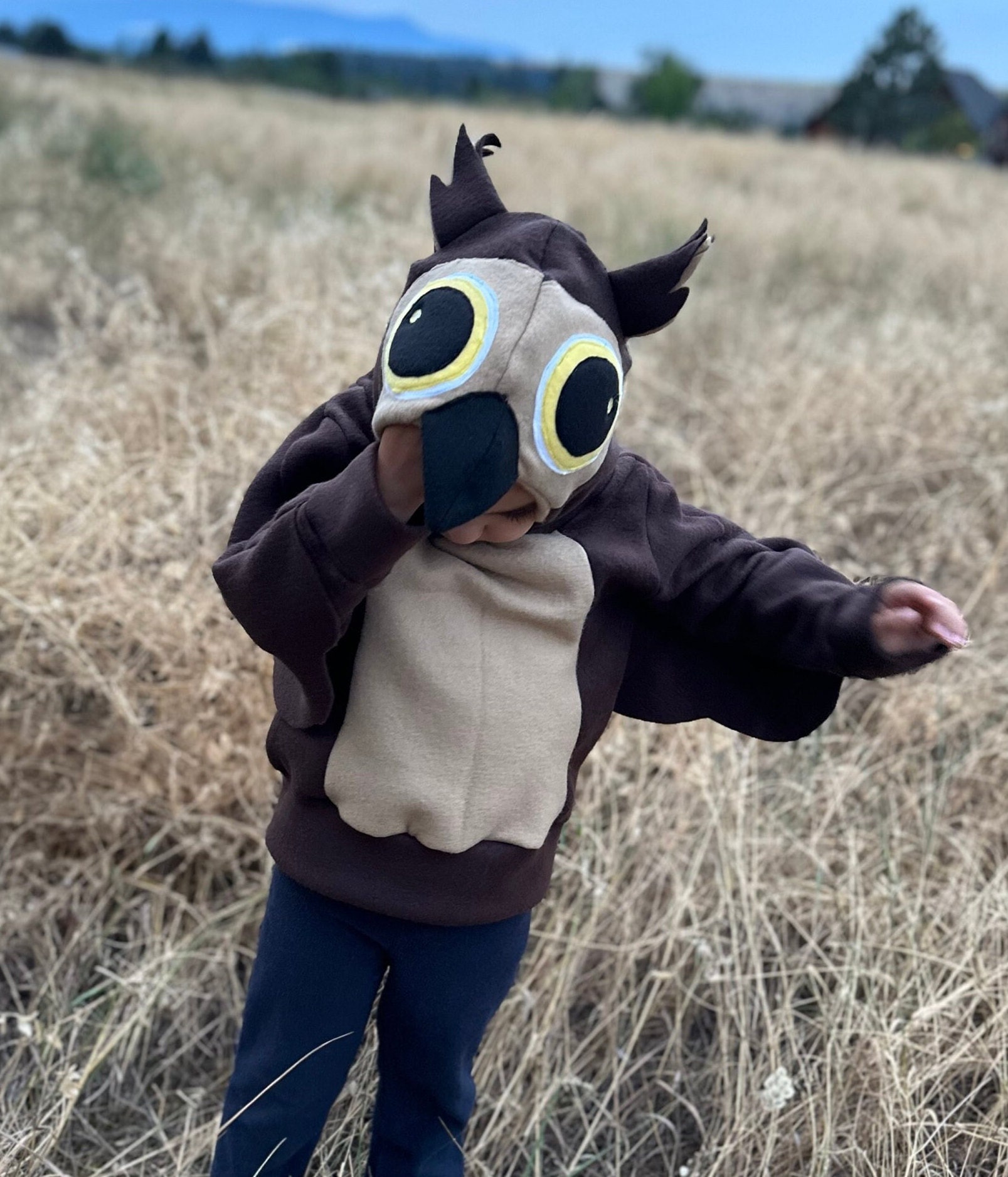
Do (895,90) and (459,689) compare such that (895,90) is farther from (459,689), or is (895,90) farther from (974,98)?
(459,689)

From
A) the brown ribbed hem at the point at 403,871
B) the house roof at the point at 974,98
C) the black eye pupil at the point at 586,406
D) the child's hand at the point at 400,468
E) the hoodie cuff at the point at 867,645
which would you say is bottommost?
the brown ribbed hem at the point at 403,871

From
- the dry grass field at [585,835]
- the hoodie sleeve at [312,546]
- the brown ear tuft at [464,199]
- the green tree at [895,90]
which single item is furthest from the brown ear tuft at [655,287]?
the green tree at [895,90]

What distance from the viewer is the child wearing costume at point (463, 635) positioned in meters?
0.90

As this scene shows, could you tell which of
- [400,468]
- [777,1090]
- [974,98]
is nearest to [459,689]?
[400,468]

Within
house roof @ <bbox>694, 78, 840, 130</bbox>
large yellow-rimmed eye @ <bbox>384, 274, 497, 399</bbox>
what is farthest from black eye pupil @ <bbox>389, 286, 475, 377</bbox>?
house roof @ <bbox>694, 78, 840, 130</bbox>

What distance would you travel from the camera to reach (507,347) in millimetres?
885

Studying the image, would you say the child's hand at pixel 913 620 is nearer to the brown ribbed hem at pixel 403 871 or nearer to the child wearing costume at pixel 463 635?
the child wearing costume at pixel 463 635

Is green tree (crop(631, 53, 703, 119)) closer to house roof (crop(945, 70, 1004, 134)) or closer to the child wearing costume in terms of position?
house roof (crop(945, 70, 1004, 134))

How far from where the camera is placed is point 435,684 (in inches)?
41.2

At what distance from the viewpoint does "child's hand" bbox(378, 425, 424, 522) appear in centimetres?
88

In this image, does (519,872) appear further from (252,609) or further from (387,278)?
(387,278)

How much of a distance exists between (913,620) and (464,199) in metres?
0.57

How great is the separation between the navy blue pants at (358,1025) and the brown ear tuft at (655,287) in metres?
0.64

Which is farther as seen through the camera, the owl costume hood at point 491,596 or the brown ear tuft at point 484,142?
the brown ear tuft at point 484,142
